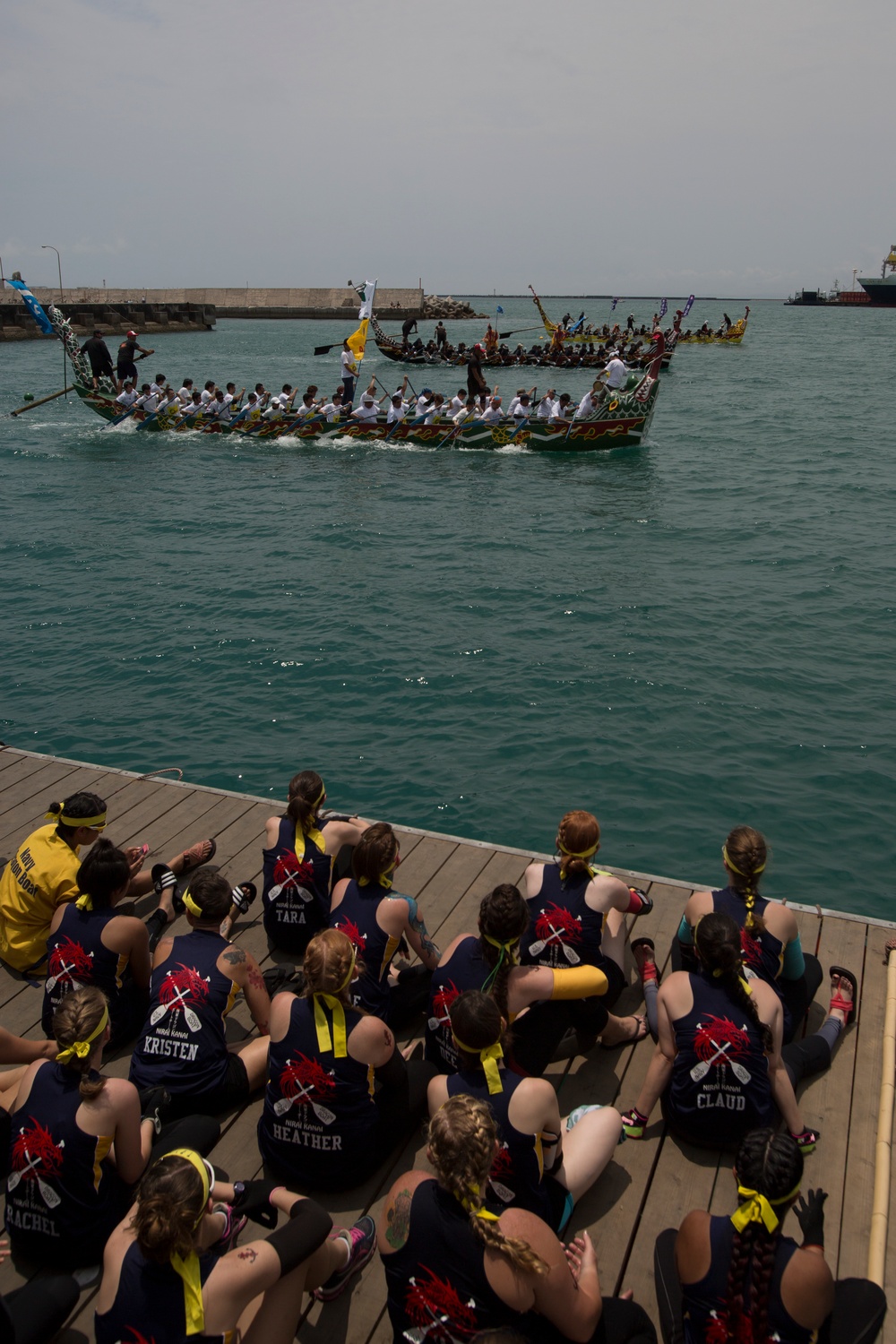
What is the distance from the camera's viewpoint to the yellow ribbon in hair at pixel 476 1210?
2879 millimetres

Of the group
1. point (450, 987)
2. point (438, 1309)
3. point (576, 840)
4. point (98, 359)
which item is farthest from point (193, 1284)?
point (98, 359)

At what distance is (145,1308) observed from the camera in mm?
2850

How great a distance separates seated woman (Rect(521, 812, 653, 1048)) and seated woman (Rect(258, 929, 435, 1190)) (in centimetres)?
102

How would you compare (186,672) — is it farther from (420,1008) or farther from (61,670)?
(420,1008)

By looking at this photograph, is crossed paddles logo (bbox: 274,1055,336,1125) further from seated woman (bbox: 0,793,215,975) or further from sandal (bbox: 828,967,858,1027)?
sandal (bbox: 828,967,858,1027)

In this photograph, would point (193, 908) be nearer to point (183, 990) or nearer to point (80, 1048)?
point (183, 990)

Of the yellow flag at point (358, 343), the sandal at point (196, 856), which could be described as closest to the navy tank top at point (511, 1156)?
the sandal at point (196, 856)

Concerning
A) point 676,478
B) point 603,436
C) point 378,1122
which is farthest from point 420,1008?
point 603,436

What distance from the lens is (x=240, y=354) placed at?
61938 mm

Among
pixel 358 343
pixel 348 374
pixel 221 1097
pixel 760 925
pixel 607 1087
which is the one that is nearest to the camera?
pixel 221 1097

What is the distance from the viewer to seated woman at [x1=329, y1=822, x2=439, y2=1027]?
460 centimetres

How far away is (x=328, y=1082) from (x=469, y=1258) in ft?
3.53

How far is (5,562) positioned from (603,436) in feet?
53.0

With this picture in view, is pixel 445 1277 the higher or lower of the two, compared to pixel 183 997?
higher
